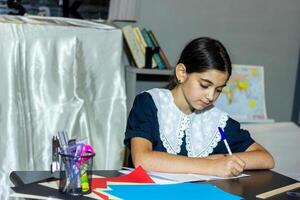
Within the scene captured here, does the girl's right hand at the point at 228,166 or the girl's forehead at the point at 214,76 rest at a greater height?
the girl's forehead at the point at 214,76

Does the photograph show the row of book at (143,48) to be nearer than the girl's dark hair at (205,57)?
No

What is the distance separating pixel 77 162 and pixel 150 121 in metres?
0.52

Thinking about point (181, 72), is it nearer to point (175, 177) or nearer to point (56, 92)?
point (175, 177)

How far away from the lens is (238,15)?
11.6 feet

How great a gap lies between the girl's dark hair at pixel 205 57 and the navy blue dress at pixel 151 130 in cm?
18

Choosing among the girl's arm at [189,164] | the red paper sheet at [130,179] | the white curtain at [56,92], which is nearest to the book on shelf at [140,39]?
the white curtain at [56,92]

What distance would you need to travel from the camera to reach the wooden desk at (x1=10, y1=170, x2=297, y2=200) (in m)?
1.32

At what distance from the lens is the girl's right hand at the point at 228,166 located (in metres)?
1.47

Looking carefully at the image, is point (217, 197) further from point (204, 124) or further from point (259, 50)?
point (259, 50)

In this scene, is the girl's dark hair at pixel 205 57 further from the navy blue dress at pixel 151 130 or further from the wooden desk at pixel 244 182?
the wooden desk at pixel 244 182

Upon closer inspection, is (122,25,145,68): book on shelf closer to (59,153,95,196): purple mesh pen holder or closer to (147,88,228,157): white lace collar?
(147,88,228,157): white lace collar

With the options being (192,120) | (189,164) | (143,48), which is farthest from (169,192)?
(143,48)

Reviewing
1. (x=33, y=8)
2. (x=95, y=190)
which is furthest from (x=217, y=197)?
(x=33, y=8)

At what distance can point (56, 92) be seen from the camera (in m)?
2.43
